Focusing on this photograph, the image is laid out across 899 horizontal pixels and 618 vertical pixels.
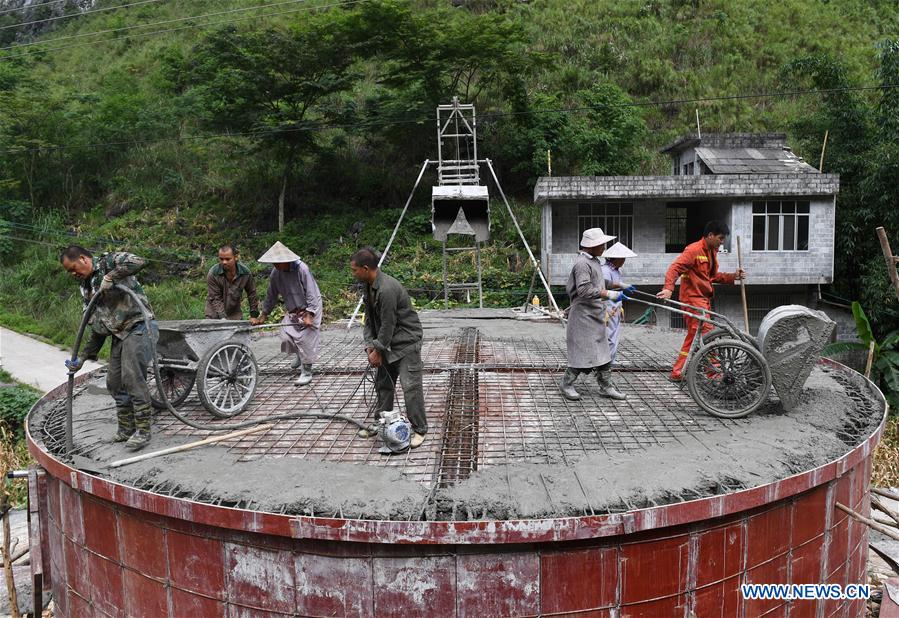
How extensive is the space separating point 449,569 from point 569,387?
9.01ft

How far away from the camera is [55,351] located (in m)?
17.1

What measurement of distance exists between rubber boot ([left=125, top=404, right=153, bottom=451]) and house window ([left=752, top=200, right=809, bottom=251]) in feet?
50.8

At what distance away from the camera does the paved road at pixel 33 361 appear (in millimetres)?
15016

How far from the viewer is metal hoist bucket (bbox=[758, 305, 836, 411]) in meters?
5.76

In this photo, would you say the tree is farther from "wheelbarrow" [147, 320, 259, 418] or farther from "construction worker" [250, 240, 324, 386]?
"wheelbarrow" [147, 320, 259, 418]

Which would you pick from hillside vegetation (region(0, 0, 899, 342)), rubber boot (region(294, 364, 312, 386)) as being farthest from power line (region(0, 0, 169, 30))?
rubber boot (region(294, 364, 312, 386))

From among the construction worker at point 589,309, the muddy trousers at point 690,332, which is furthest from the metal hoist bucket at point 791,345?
the construction worker at point 589,309

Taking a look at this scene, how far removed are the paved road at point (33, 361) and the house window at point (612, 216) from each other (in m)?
12.3

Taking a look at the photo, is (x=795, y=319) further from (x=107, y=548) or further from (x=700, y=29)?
(x=700, y=29)

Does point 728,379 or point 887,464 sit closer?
point 728,379

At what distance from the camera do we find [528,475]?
461cm

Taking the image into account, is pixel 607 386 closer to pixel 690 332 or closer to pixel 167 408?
pixel 690 332

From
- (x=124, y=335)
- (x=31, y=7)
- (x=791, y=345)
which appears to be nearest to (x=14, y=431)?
(x=124, y=335)

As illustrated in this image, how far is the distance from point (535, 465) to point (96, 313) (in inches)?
137
